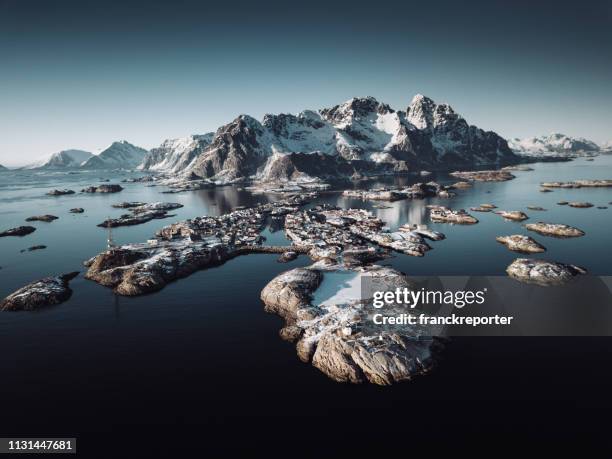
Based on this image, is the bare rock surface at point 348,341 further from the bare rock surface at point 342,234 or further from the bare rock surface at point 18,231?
the bare rock surface at point 18,231

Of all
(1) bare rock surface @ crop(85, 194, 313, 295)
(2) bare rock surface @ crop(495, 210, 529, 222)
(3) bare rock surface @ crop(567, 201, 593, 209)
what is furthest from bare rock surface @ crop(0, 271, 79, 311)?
(3) bare rock surface @ crop(567, 201, 593, 209)

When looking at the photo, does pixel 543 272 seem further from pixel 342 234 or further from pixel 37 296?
pixel 37 296

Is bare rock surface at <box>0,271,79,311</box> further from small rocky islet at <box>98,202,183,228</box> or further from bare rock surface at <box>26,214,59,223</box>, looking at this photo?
bare rock surface at <box>26,214,59,223</box>

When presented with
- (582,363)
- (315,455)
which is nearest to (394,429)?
(315,455)

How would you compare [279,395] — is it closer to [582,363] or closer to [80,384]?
[80,384]

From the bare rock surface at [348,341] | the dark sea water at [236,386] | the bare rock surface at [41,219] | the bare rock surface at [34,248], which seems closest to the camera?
the dark sea water at [236,386]

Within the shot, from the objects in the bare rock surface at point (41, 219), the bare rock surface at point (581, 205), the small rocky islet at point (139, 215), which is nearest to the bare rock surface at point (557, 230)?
the bare rock surface at point (581, 205)

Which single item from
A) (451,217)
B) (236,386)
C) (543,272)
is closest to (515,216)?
(451,217)
